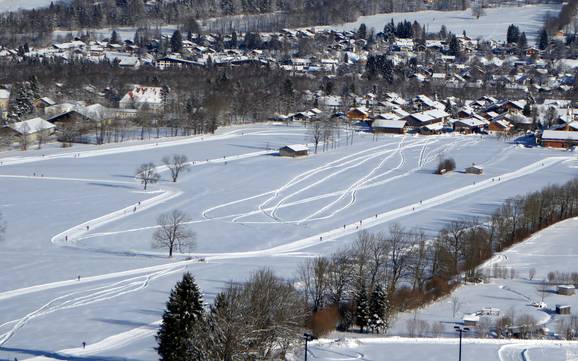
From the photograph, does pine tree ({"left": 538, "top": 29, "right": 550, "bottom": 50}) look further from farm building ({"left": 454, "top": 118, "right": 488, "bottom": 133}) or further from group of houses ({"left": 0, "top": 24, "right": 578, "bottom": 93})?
farm building ({"left": 454, "top": 118, "right": 488, "bottom": 133})

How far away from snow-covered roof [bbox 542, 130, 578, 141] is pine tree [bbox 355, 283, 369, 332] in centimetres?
2212

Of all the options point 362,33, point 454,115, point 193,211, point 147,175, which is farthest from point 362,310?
point 362,33

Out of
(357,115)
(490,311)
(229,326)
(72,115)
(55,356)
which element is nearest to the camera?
(229,326)

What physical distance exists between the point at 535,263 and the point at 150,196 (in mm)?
8777

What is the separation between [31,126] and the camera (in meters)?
28.7

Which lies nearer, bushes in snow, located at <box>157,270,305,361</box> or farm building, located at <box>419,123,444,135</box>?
bushes in snow, located at <box>157,270,305,361</box>

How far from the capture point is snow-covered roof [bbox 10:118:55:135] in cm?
2814

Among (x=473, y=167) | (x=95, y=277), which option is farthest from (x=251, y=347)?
(x=473, y=167)

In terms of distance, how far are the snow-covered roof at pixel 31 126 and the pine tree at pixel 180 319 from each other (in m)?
19.6

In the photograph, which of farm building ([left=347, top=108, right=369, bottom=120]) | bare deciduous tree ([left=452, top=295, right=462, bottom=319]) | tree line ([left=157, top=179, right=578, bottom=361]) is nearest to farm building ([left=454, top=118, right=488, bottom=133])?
farm building ([left=347, top=108, right=369, bottom=120])

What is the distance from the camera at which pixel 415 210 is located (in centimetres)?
2034

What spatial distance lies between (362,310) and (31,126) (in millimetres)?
19158

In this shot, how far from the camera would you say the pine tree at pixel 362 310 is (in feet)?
39.5

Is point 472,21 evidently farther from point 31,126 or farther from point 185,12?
point 31,126
